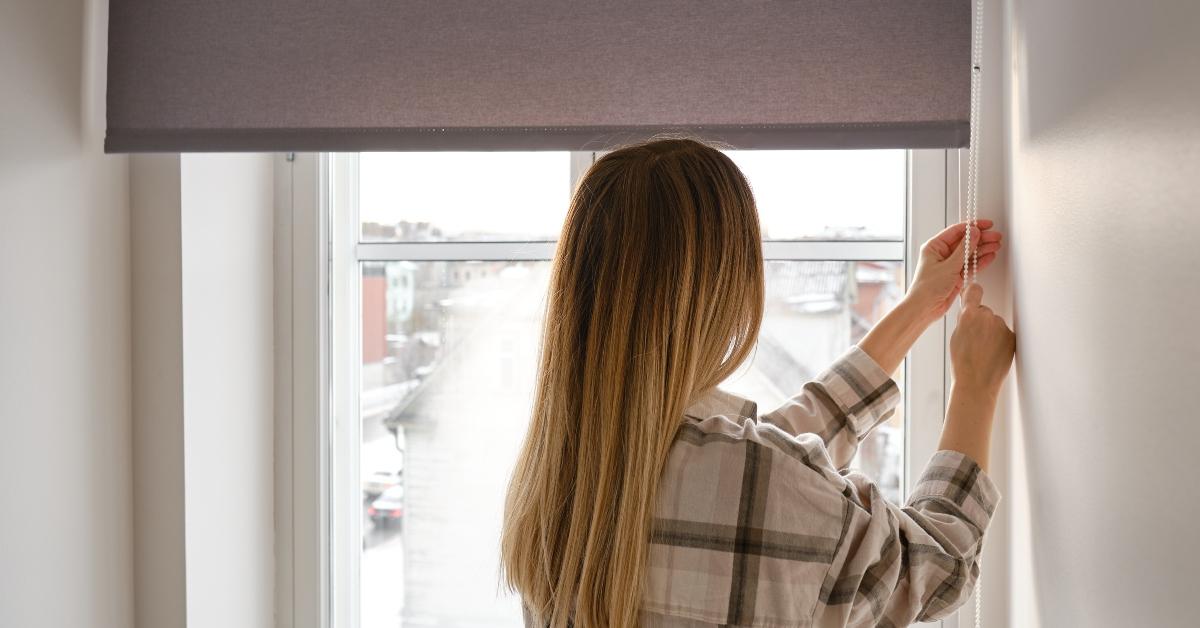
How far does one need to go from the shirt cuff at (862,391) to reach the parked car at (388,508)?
767 mm

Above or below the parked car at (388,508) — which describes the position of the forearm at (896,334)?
above

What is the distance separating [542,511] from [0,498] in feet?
2.75

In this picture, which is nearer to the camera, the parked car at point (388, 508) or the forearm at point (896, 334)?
the forearm at point (896, 334)

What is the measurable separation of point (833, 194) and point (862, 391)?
363 millimetres

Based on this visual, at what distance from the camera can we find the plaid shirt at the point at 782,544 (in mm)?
851

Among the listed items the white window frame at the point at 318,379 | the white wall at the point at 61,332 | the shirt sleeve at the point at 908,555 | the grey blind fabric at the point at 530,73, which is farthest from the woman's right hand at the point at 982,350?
the white wall at the point at 61,332

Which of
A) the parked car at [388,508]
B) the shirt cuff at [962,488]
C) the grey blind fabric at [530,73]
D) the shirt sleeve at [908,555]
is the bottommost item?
the parked car at [388,508]

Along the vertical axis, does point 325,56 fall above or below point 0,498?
above

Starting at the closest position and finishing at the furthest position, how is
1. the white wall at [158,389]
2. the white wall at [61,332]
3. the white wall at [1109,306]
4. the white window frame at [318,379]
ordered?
Answer: the white wall at [1109,306], the white wall at [61,332], the white wall at [158,389], the white window frame at [318,379]

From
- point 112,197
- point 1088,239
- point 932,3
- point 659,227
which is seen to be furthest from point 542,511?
point 112,197

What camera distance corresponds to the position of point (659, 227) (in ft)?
2.99

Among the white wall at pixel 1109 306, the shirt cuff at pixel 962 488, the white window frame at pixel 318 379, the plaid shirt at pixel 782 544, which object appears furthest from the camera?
the white window frame at pixel 318 379

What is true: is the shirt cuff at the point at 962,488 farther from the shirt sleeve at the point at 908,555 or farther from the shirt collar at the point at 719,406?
the shirt collar at the point at 719,406

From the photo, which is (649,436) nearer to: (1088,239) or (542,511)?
(542,511)
